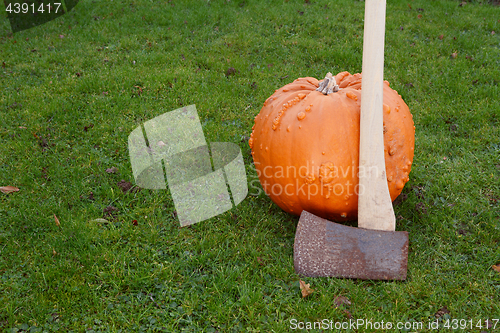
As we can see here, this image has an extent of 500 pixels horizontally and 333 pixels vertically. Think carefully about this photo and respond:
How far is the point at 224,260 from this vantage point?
10.2ft

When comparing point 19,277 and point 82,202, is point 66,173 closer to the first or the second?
point 82,202

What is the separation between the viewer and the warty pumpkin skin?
2932 millimetres

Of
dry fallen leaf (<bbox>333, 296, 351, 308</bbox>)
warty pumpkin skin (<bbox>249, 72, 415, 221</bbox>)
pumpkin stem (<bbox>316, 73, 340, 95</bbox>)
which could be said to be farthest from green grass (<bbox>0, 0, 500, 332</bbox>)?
pumpkin stem (<bbox>316, 73, 340, 95</bbox>)

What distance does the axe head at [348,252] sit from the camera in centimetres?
284

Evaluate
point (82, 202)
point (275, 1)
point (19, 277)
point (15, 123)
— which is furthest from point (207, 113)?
point (275, 1)

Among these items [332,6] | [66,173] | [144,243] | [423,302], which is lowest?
[423,302]

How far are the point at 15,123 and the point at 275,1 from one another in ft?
18.4

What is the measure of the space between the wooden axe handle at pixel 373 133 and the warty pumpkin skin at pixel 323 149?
0.11 metres

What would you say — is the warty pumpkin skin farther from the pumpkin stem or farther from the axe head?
the axe head

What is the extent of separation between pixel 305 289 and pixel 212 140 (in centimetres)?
224

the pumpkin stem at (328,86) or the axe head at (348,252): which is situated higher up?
the pumpkin stem at (328,86)

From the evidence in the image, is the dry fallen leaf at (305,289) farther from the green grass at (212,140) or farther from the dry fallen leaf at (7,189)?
the dry fallen leaf at (7,189)

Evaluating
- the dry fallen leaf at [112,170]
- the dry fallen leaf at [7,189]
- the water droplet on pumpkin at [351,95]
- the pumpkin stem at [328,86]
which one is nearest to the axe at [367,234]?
the water droplet on pumpkin at [351,95]

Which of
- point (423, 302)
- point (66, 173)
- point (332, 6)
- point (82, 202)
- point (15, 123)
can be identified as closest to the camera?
point (423, 302)
